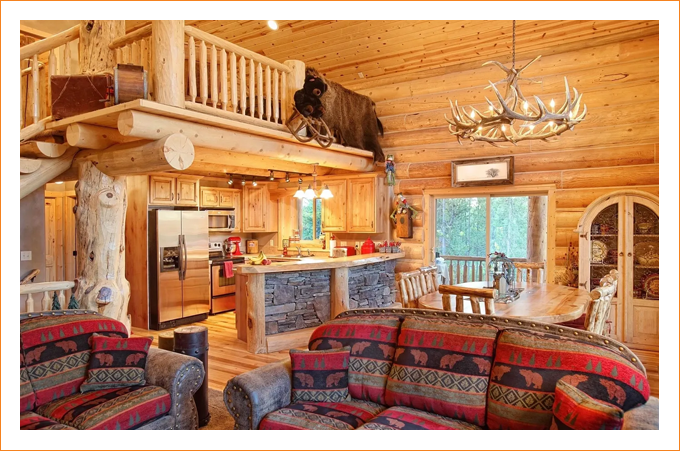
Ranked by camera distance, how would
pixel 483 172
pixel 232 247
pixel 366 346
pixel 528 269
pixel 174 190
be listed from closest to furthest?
pixel 366 346 < pixel 528 269 < pixel 483 172 < pixel 174 190 < pixel 232 247

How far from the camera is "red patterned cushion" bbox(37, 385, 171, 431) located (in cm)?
232

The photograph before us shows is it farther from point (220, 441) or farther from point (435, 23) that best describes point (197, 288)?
point (435, 23)

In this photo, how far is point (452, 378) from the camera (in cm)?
224

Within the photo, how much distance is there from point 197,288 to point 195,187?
144 centimetres

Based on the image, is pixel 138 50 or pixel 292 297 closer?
pixel 138 50

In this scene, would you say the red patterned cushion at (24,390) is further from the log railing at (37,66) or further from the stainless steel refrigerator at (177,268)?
the stainless steel refrigerator at (177,268)

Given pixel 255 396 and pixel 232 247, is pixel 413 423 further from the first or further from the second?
pixel 232 247

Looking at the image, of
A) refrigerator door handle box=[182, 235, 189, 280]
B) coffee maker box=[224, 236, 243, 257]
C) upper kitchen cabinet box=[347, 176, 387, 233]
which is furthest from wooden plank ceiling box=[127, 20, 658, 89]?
coffee maker box=[224, 236, 243, 257]

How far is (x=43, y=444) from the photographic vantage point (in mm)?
2193

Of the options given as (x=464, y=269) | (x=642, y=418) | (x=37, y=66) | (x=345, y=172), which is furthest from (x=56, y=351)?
(x=464, y=269)

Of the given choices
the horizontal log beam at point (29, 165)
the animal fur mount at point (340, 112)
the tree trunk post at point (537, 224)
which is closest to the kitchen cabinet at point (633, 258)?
the tree trunk post at point (537, 224)

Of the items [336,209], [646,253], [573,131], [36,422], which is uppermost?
[573,131]

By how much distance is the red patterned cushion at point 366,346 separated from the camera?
Result: 249 cm

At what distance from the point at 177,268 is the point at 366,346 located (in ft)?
13.5
